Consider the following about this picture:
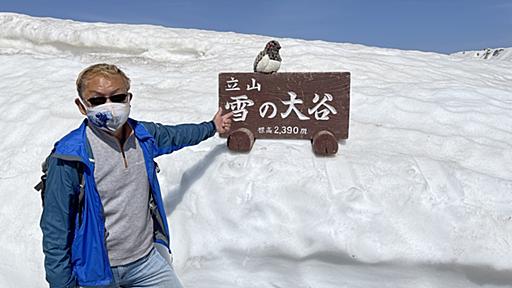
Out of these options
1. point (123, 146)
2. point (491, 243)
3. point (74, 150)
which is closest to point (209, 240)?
point (123, 146)

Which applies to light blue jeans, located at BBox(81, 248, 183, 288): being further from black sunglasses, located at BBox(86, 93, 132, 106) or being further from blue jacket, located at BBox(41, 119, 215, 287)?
black sunglasses, located at BBox(86, 93, 132, 106)

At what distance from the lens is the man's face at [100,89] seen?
1.97 m

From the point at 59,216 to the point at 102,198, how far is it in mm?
202

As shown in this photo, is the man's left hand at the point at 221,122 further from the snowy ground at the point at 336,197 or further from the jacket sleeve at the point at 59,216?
the jacket sleeve at the point at 59,216

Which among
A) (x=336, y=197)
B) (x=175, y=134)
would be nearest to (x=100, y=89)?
(x=175, y=134)

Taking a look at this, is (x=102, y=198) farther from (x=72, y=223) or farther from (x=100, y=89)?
(x=100, y=89)

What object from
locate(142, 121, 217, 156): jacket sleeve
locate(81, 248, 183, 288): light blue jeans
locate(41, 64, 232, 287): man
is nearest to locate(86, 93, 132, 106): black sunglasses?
locate(41, 64, 232, 287): man

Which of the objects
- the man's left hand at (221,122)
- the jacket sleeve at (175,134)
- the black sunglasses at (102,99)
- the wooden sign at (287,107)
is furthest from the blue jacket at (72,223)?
the wooden sign at (287,107)

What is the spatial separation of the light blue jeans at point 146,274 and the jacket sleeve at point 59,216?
0.81ft

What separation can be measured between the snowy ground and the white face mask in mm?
1458

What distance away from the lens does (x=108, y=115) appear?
198 centimetres

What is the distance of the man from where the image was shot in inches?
74.9

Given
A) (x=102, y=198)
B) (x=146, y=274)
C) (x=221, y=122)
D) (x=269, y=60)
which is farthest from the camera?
(x=269, y=60)

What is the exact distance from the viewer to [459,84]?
223 inches
